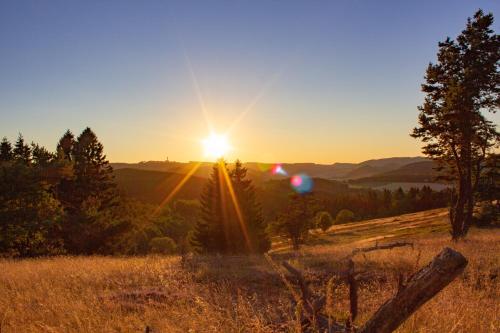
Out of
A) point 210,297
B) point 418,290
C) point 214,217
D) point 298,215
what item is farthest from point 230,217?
point 418,290

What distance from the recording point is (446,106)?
828 inches

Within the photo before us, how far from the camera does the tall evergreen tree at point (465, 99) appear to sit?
20.5 metres

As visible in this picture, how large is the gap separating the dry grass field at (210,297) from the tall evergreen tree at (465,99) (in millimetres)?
7907

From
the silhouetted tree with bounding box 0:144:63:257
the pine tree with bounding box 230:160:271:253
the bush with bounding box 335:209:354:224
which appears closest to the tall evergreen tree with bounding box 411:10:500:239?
the pine tree with bounding box 230:160:271:253

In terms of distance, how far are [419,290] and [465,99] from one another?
20.9 metres

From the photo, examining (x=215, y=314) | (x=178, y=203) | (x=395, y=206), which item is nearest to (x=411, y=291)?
(x=215, y=314)

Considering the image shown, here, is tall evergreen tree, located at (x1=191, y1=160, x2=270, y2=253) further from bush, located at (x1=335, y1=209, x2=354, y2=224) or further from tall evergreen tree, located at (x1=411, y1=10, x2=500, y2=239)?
bush, located at (x1=335, y1=209, x2=354, y2=224)

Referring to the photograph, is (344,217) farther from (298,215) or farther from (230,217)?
(230,217)

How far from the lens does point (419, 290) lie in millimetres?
2865

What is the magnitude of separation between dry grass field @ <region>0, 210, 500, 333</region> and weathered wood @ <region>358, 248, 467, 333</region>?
0.57 metres

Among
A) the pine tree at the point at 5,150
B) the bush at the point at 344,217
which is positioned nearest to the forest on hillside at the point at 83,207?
the pine tree at the point at 5,150

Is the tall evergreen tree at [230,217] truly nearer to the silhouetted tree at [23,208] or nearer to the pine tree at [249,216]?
the pine tree at [249,216]

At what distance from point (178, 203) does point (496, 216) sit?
11468cm

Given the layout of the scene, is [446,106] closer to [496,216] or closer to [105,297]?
[105,297]
